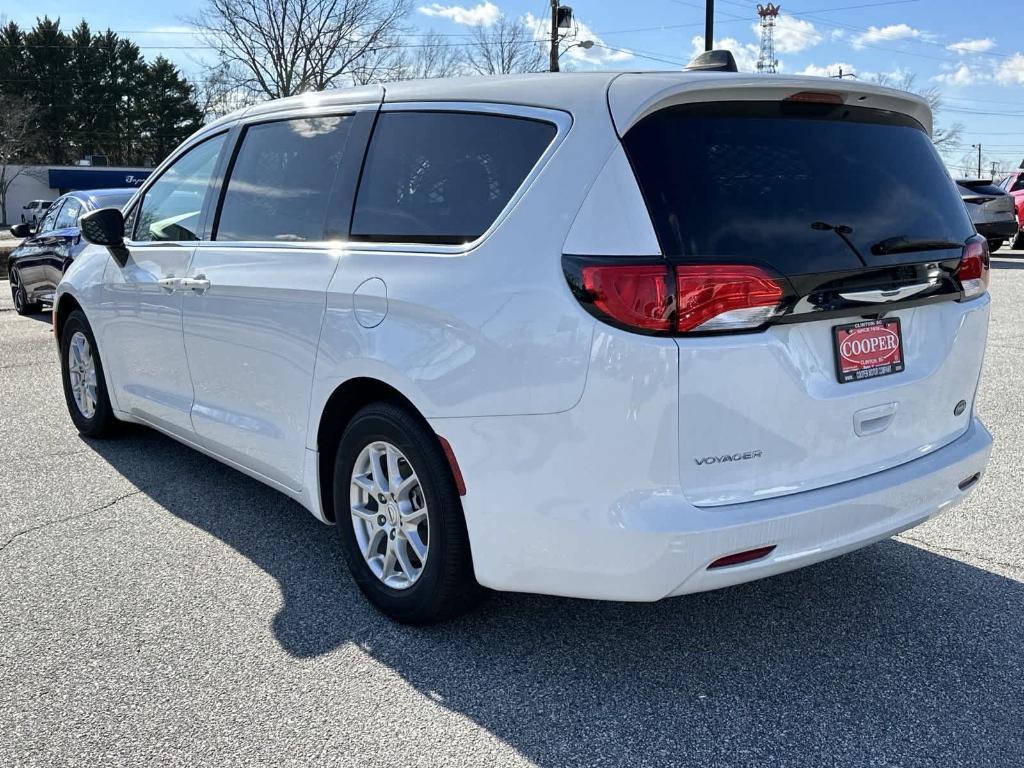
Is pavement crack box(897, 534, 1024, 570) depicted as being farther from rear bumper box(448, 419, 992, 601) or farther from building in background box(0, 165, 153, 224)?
building in background box(0, 165, 153, 224)

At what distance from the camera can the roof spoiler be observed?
315cm

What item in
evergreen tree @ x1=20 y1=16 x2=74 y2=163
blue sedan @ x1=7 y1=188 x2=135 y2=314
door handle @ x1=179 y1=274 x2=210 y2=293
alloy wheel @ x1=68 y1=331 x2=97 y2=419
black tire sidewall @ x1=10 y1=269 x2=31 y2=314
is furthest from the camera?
evergreen tree @ x1=20 y1=16 x2=74 y2=163

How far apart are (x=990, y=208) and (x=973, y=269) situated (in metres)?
16.7

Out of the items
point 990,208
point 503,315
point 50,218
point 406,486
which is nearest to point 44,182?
point 50,218

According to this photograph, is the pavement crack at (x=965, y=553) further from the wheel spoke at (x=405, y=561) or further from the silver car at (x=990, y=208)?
the silver car at (x=990, y=208)

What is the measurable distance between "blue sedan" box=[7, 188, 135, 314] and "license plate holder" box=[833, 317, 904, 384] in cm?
907

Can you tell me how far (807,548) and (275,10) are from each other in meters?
46.4

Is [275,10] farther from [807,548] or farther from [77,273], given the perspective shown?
[807,548]

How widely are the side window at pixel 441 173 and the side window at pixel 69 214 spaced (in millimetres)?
8594

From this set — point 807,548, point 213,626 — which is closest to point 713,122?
point 807,548

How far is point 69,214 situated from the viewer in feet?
36.0

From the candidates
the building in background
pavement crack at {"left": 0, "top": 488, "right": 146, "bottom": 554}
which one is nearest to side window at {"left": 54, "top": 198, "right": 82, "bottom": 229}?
pavement crack at {"left": 0, "top": 488, "right": 146, "bottom": 554}

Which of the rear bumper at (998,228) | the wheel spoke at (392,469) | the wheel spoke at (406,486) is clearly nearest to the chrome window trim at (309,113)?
the wheel spoke at (392,469)

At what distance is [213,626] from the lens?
325 cm
